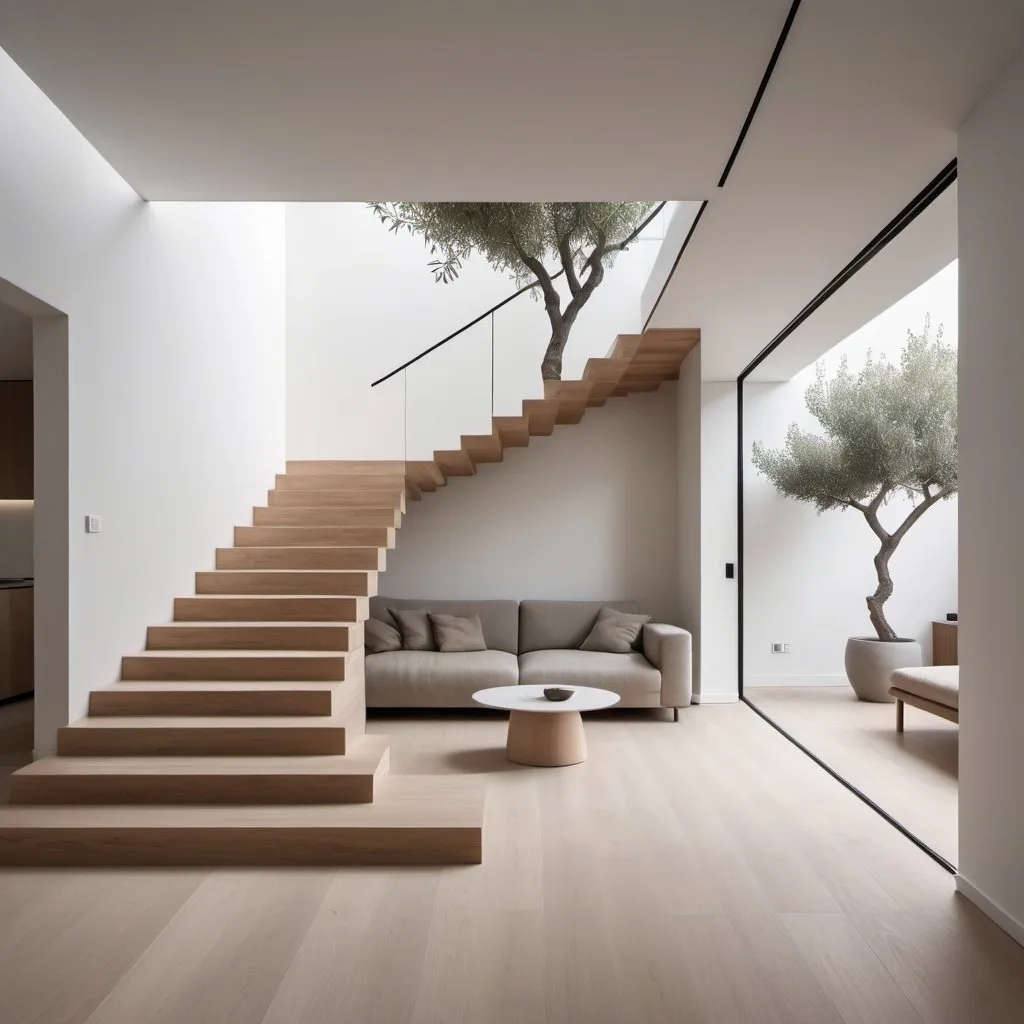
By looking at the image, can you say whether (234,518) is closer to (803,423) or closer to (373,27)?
(373,27)

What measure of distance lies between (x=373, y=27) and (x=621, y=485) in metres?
5.70

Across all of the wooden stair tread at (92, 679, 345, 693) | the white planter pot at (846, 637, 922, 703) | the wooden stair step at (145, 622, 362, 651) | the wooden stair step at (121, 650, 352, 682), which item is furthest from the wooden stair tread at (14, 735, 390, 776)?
the white planter pot at (846, 637, 922, 703)

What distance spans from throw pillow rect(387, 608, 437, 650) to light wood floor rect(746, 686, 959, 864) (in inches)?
107

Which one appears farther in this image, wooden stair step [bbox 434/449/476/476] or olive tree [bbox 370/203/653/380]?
wooden stair step [bbox 434/449/476/476]

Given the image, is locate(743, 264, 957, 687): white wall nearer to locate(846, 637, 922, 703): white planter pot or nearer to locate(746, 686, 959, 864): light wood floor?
locate(746, 686, 959, 864): light wood floor

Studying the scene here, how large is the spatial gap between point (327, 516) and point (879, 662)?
4653mm

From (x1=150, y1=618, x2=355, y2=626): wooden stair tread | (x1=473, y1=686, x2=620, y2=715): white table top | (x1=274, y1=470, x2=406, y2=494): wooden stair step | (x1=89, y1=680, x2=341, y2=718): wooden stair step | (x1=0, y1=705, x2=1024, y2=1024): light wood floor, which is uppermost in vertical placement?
(x1=274, y1=470, x2=406, y2=494): wooden stair step

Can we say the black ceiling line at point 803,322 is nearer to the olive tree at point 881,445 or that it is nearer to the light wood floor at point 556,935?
the light wood floor at point 556,935

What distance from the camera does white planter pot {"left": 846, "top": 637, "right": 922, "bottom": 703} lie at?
7.49 metres

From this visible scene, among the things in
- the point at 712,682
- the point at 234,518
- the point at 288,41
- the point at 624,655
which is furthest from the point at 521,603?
the point at 288,41

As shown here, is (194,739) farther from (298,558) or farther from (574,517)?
(574,517)

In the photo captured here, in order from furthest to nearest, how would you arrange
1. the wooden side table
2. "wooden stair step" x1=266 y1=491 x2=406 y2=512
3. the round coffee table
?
1. the wooden side table
2. "wooden stair step" x1=266 y1=491 x2=406 y2=512
3. the round coffee table

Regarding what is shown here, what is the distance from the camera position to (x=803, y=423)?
330 inches

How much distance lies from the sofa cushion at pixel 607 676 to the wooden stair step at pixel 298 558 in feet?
4.71
